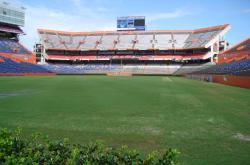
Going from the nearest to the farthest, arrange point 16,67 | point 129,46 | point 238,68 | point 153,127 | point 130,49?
point 153,127 < point 238,68 < point 16,67 < point 130,49 < point 129,46

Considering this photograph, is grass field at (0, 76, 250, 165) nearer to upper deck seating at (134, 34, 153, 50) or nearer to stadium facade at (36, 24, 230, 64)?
stadium facade at (36, 24, 230, 64)

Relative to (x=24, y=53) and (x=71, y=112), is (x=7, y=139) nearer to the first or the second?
(x=71, y=112)

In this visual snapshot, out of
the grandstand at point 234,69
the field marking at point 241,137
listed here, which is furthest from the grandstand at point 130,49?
the field marking at point 241,137

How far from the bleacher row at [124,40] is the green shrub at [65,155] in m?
77.1

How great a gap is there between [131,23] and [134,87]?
67.7m

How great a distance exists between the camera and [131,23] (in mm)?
94000

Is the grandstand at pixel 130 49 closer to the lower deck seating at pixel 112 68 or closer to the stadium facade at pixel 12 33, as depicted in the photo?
the lower deck seating at pixel 112 68

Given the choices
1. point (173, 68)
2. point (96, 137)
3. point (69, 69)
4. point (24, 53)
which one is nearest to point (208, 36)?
point (173, 68)

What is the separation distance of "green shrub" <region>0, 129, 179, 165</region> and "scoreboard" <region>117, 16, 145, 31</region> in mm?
91608

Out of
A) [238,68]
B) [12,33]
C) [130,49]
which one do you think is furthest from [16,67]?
[238,68]

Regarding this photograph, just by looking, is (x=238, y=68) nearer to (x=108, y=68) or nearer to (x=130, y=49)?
(x=108, y=68)

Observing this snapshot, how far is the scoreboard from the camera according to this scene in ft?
306

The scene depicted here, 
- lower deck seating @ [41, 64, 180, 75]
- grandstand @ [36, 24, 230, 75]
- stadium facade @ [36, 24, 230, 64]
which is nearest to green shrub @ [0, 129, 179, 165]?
grandstand @ [36, 24, 230, 75]

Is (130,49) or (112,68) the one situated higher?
(130,49)
